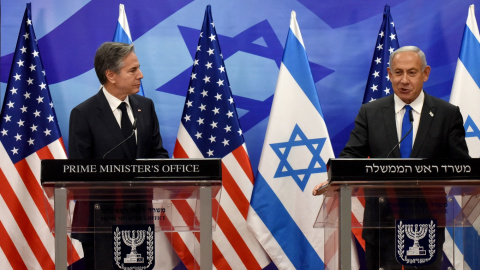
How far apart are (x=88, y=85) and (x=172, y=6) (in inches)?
34.3

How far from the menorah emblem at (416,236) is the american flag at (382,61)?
235 centimetres

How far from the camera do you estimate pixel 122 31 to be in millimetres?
5105

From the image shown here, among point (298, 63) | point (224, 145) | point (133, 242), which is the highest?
point (298, 63)

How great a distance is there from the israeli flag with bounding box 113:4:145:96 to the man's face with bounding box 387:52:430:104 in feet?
6.50

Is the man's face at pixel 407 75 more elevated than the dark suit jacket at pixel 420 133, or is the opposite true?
the man's face at pixel 407 75

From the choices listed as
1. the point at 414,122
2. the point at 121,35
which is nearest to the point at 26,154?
the point at 121,35

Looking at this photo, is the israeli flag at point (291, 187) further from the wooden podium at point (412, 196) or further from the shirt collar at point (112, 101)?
the wooden podium at point (412, 196)

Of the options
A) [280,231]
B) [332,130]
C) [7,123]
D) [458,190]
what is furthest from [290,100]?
[458,190]

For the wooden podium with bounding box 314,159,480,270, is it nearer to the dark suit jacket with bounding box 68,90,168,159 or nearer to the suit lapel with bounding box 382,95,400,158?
the suit lapel with bounding box 382,95,400,158

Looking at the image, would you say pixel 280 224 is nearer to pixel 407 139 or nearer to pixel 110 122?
pixel 407 139

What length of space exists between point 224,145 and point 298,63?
79 centimetres

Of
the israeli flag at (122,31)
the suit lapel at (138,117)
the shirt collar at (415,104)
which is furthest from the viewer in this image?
the israeli flag at (122,31)

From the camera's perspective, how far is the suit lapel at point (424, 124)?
142 inches

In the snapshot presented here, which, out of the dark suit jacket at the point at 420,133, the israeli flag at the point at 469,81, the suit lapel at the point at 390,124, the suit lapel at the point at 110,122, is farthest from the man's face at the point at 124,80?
the israeli flag at the point at 469,81
